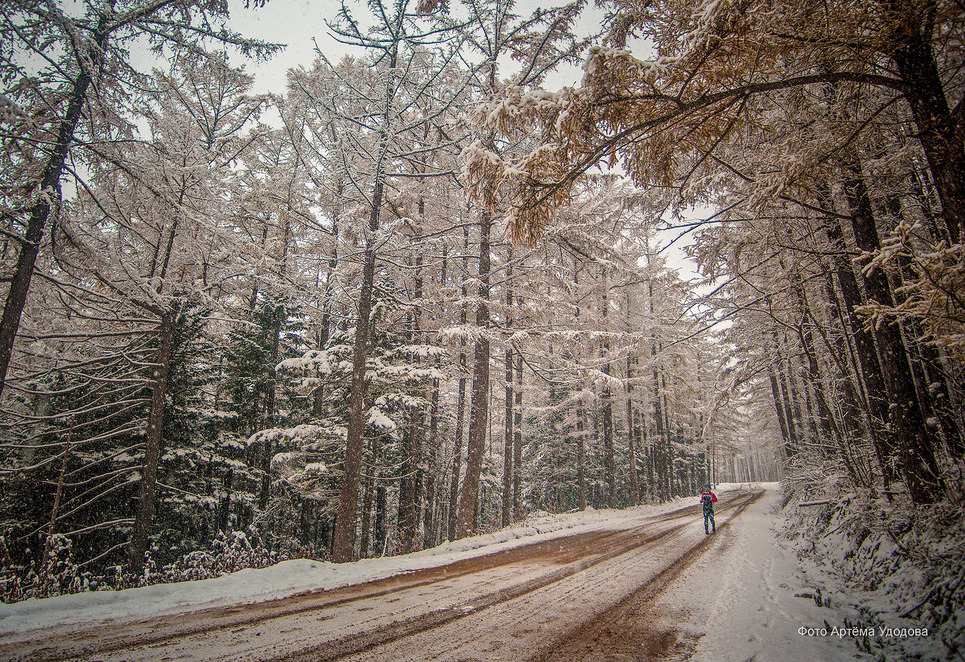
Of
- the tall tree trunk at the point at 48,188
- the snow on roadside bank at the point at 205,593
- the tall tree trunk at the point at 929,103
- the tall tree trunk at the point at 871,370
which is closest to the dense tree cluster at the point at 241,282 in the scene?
the tall tree trunk at the point at 48,188

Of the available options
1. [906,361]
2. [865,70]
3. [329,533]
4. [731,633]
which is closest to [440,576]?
[731,633]

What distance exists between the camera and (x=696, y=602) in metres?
4.92

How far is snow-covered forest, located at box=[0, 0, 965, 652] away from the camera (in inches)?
157

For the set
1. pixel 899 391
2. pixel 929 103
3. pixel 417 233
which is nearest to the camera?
pixel 929 103

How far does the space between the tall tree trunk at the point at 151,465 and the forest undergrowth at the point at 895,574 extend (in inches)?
567

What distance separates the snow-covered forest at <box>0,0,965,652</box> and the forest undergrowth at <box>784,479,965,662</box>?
17 centimetres

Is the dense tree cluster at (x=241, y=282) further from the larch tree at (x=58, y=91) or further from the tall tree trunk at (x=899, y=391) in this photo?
the tall tree trunk at (x=899, y=391)

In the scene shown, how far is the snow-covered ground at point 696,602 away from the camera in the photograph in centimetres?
366

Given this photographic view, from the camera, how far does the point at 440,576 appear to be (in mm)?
6230

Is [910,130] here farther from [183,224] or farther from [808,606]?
[183,224]

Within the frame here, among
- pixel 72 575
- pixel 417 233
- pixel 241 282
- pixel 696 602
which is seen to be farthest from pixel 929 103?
pixel 241 282

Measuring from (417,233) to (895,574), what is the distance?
14360 mm

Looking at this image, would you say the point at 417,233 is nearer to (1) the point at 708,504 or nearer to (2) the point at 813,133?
(2) the point at 813,133

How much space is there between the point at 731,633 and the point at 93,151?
1286 centimetres
